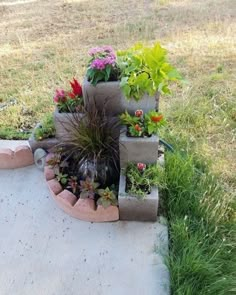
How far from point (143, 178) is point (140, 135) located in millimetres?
240

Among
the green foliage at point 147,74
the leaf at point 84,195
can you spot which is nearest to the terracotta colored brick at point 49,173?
the leaf at point 84,195

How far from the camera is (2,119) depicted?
2.85 m

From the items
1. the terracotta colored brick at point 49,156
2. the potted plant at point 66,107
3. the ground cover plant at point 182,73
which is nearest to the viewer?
the ground cover plant at point 182,73

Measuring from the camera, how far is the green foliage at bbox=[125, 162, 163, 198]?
6.09 feet

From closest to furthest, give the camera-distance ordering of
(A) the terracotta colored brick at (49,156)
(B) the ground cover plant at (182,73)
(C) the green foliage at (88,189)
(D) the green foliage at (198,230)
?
(D) the green foliage at (198,230) < (B) the ground cover plant at (182,73) < (C) the green foliage at (88,189) < (A) the terracotta colored brick at (49,156)

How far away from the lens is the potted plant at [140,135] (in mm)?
1827

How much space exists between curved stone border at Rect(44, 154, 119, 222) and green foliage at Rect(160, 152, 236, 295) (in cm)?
35

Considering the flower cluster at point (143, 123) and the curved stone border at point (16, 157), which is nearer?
the flower cluster at point (143, 123)

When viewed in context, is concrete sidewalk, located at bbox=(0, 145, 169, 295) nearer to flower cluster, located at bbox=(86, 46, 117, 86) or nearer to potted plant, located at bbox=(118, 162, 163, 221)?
potted plant, located at bbox=(118, 162, 163, 221)

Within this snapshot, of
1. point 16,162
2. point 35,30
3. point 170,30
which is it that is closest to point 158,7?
point 170,30

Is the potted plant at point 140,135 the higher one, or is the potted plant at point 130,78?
the potted plant at point 130,78

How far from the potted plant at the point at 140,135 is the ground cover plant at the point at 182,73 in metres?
0.25

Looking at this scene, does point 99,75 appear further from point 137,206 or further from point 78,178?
point 137,206

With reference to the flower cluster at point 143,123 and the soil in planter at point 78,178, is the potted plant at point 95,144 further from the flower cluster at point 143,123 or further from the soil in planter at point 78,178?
the flower cluster at point 143,123
